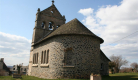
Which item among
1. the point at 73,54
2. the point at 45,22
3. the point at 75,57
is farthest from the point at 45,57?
the point at 45,22

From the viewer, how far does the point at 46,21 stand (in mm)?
23391

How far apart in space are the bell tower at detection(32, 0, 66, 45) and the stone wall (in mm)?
8517

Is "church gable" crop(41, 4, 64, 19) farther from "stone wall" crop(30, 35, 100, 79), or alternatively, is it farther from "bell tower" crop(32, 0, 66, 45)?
"stone wall" crop(30, 35, 100, 79)

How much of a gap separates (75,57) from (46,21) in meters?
12.5

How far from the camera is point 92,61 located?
1404cm

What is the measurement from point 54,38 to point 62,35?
131 cm

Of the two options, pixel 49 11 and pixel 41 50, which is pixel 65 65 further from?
pixel 49 11

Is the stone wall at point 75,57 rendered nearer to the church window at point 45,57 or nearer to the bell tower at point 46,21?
the church window at point 45,57

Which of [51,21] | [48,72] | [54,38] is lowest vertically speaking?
[48,72]

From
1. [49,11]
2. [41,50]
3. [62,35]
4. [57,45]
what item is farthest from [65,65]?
[49,11]

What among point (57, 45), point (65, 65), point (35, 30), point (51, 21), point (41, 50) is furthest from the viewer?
point (51, 21)

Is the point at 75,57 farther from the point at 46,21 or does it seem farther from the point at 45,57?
the point at 46,21

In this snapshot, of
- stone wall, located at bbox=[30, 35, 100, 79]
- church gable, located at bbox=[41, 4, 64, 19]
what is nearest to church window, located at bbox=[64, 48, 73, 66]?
stone wall, located at bbox=[30, 35, 100, 79]

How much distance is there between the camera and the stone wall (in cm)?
1320
